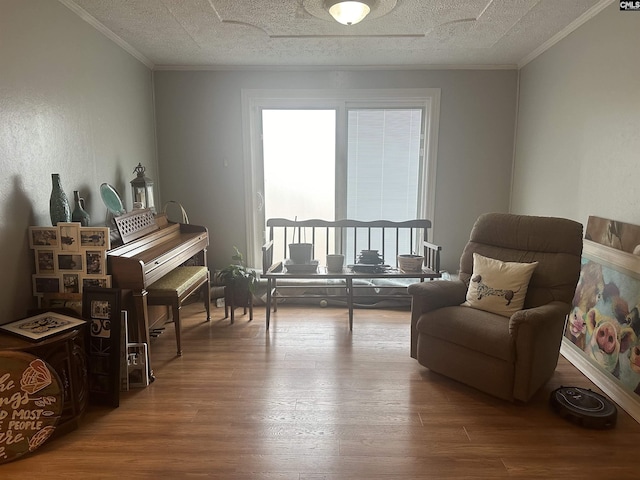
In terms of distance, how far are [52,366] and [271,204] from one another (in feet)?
9.50

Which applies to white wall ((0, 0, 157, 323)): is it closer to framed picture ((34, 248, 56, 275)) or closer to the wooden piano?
framed picture ((34, 248, 56, 275))

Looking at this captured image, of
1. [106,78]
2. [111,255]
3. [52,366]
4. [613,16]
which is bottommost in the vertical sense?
[52,366]

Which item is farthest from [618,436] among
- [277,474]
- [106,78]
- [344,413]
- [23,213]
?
[106,78]

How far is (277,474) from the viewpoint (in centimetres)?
186

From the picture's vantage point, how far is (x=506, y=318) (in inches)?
103

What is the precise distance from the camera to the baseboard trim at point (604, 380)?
90.8 inches

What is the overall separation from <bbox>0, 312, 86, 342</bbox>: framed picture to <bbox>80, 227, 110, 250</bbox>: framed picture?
1.42 ft

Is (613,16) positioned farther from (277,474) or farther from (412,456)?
(277,474)

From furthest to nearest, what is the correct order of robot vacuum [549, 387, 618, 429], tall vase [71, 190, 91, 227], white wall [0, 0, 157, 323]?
tall vase [71, 190, 91, 227] → white wall [0, 0, 157, 323] → robot vacuum [549, 387, 618, 429]

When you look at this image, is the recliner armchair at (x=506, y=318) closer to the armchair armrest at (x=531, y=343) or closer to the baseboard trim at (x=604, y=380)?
the armchair armrest at (x=531, y=343)

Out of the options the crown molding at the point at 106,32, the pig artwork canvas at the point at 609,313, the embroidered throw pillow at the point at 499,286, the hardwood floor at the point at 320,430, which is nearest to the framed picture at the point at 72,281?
the hardwood floor at the point at 320,430

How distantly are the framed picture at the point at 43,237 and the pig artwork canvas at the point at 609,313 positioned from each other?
11.1 ft

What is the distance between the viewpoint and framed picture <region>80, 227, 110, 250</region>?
2.45 metres

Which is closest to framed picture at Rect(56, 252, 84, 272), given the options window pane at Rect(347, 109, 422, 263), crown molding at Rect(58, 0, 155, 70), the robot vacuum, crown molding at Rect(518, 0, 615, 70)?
crown molding at Rect(58, 0, 155, 70)
